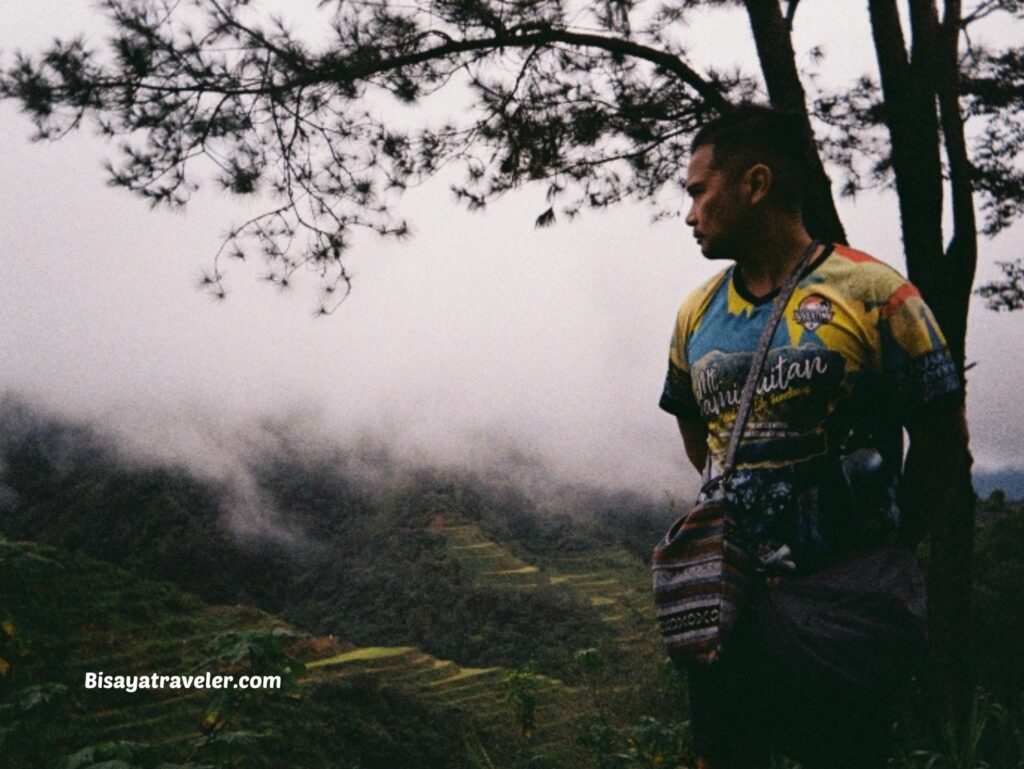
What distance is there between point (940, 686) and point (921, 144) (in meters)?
2.29

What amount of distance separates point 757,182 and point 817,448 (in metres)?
0.39

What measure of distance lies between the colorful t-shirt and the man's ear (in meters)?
0.14

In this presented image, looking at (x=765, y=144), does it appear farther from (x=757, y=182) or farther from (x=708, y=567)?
(x=708, y=567)

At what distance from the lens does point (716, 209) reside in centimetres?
115

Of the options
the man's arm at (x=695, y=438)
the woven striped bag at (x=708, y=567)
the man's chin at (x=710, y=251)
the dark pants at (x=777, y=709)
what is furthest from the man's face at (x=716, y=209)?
the dark pants at (x=777, y=709)

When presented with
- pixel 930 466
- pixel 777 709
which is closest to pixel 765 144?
pixel 930 466

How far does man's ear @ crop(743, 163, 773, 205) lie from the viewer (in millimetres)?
1132

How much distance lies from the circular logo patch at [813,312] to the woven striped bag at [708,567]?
26mm

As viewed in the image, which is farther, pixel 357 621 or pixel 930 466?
pixel 357 621

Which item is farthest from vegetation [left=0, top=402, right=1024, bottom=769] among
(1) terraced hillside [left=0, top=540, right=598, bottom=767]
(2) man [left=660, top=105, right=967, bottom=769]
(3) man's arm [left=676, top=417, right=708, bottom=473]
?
(2) man [left=660, top=105, right=967, bottom=769]

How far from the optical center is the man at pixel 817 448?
101 centimetres

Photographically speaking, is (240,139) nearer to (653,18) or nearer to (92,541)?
(653,18)

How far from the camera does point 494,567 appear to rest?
9.91 m

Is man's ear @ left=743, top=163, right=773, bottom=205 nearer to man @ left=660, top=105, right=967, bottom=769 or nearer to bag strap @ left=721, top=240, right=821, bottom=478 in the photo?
man @ left=660, top=105, right=967, bottom=769
